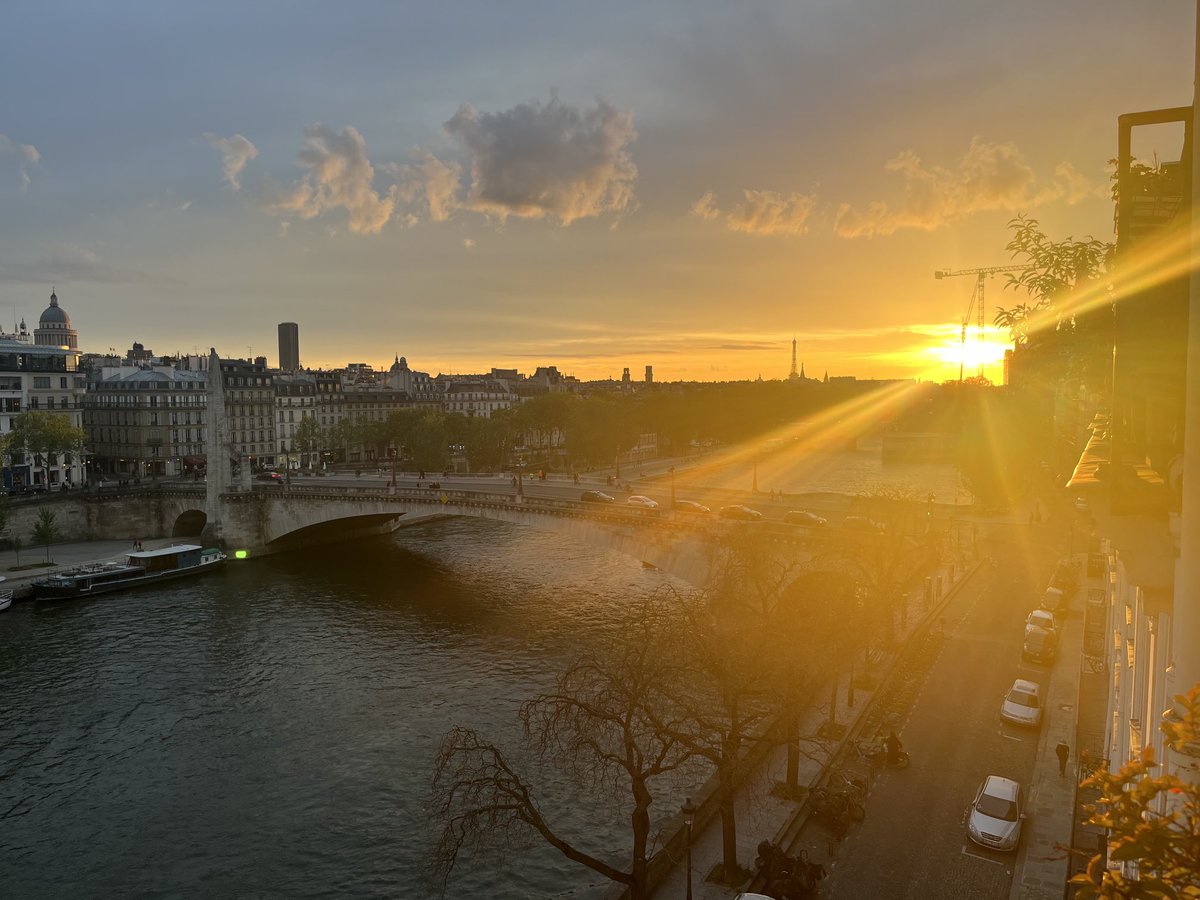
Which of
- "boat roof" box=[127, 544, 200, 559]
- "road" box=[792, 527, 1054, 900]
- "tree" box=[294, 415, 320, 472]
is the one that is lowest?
"road" box=[792, 527, 1054, 900]

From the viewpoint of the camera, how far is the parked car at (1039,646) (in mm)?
31438

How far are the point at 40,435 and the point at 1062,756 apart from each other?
77806mm

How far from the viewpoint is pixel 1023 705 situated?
1034 inches

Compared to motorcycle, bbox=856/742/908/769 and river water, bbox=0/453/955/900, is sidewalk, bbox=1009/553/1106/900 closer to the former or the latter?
motorcycle, bbox=856/742/908/769

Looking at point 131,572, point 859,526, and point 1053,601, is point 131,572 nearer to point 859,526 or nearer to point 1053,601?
point 859,526

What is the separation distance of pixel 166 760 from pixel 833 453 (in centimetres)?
14328

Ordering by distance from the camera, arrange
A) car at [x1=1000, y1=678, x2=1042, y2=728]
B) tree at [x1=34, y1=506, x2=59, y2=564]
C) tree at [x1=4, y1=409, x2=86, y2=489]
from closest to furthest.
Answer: car at [x1=1000, y1=678, x2=1042, y2=728] → tree at [x1=34, y1=506, x2=59, y2=564] → tree at [x1=4, y1=409, x2=86, y2=489]

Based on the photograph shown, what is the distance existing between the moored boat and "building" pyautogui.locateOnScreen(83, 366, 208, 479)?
36180 mm

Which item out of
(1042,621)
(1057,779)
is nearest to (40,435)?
(1042,621)

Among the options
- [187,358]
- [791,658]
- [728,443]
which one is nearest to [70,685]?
[791,658]

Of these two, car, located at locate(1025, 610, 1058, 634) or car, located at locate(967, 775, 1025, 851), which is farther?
car, located at locate(1025, 610, 1058, 634)

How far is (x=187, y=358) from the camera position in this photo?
132000mm

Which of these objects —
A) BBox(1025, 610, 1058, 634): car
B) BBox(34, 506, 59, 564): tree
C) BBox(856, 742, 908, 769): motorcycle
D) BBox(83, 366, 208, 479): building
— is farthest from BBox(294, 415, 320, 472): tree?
BBox(856, 742, 908, 769): motorcycle

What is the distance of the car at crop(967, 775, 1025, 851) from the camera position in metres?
19.0
